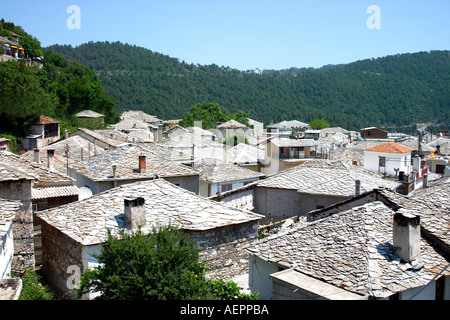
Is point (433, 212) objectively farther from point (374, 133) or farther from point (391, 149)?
point (374, 133)

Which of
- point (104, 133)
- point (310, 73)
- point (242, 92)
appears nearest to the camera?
point (104, 133)

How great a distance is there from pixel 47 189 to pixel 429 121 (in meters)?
128

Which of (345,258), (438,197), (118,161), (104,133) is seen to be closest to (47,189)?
(118,161)

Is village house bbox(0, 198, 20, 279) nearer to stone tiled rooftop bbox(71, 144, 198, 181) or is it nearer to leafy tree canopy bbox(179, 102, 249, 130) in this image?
stone tiled rooftop bbox(71, 144, 198, 181)

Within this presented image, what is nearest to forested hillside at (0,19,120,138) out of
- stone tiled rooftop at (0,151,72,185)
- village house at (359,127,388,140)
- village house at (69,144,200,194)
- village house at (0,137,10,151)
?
village house at (0,137,10,151)

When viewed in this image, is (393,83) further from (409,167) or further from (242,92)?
(409,167)

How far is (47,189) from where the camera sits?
1494 centimetres

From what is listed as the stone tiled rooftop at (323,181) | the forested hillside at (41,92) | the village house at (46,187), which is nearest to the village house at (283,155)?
the stone tiled rooftop at (323,181)

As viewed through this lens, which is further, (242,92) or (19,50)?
(242,92)

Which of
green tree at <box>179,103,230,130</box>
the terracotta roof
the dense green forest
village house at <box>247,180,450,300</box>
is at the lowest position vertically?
village house at <box>247,180,450,300</box>

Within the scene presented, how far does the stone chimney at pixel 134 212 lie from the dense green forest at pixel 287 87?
94.5m

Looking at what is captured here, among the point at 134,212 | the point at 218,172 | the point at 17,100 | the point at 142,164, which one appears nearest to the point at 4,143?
the point at 17,100

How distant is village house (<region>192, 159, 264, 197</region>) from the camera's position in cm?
2478
